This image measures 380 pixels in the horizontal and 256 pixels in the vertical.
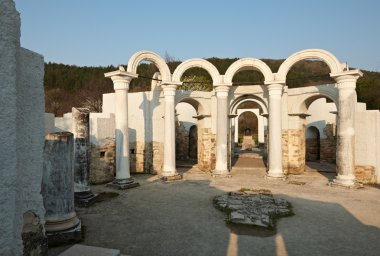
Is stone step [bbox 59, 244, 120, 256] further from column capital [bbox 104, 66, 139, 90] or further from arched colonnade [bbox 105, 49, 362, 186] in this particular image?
column capital [bbox 104, 66, 139, 90]

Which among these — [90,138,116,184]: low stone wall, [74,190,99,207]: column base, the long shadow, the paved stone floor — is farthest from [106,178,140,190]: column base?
[74,190,99,207]: column base

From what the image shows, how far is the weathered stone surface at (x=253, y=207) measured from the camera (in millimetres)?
7270

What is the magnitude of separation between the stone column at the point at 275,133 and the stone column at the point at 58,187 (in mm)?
9682

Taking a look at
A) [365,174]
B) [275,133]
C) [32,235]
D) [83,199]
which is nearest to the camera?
[32,235]

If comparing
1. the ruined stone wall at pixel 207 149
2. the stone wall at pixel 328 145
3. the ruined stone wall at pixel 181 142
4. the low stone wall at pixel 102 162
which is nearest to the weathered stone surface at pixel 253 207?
the low stone wall at pixel 102 162

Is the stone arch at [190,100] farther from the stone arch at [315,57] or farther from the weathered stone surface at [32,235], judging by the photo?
the weathered stone surface at [32,235]

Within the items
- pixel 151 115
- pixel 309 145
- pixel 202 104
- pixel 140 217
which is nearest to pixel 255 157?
pixel 309 145

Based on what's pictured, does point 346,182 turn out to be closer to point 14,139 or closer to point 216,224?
point 216,224

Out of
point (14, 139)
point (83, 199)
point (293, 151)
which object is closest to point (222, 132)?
point (293, 151)

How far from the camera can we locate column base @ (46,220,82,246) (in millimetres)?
5805

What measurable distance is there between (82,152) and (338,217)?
785 centimetres

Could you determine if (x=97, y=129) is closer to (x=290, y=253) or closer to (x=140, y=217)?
(x=140, y=217)

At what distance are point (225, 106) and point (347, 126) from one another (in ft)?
17.9

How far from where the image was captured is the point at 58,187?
5867 mm
